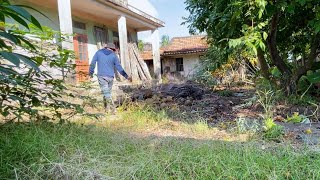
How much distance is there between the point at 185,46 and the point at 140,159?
21.0m

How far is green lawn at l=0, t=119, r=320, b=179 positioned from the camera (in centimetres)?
244

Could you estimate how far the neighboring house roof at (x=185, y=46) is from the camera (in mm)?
21278

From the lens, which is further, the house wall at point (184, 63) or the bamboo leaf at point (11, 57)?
the house wall at point (184, 63)

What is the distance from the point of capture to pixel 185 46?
23.2 m

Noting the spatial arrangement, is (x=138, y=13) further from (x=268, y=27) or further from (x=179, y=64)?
(x=179, y=64)

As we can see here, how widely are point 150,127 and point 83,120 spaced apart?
1.02 meters

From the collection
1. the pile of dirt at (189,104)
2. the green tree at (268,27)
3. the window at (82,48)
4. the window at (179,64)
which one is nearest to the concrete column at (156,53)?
the window at (82,48)

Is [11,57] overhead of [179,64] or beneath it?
overhead

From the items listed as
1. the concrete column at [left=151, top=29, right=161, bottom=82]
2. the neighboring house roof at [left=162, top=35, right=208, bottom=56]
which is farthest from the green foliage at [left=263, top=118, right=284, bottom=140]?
the neighboring house roof at [left=162, top=35, right=208, bottom=56]

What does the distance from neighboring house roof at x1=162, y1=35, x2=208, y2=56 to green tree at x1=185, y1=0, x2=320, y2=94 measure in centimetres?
1244

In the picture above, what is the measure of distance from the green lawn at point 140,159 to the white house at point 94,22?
5123mm

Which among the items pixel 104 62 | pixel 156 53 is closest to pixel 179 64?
pixel 156 53

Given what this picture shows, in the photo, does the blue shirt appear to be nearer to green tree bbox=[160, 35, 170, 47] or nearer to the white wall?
the white wall

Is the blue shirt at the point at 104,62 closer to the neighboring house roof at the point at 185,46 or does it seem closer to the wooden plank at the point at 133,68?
the wooden plank at the point at 133,68
